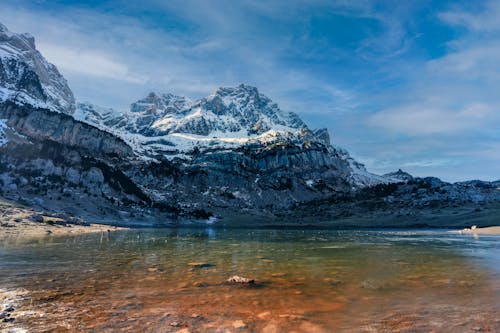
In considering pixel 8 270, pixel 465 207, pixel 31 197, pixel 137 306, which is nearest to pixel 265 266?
pixel 137 306

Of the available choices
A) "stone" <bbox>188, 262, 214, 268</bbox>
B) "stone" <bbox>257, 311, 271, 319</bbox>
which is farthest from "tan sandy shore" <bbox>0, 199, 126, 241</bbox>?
"stone" <bbox>257, 311, 271, 319</bbox>

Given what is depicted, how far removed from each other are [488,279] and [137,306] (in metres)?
23.1

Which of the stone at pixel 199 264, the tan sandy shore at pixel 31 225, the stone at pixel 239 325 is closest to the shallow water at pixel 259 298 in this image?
the stone at pixel 239 325

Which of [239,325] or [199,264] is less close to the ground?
[239,325]

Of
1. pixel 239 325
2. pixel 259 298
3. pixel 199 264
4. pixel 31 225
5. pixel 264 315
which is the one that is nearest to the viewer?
pixel 239 325

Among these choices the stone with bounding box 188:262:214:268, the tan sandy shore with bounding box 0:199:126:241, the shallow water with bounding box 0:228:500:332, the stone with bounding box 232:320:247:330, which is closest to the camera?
the stone with bounding box 232:320:247:330

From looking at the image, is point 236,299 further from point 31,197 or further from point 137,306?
point 31,197

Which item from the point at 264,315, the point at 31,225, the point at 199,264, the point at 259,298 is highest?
the point at 264,315

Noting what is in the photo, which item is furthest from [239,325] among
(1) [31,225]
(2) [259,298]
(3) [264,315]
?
(1) [31,225]

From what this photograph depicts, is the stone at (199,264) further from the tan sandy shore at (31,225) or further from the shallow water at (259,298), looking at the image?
the tan sandy shore at (31,225)

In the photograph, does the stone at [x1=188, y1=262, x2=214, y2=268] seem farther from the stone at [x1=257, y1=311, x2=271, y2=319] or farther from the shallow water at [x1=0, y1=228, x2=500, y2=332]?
the stone at [x1=257, y1=311, x2=271, y2=319]

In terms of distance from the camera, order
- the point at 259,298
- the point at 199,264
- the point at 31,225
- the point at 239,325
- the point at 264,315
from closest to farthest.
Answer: the point at 239,325
the point at 264,315
the point at 259,298
the point at 199,264
the point at 31,225

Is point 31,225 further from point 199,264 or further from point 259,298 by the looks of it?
point 259,298

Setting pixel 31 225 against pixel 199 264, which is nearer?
pixel 199 264
